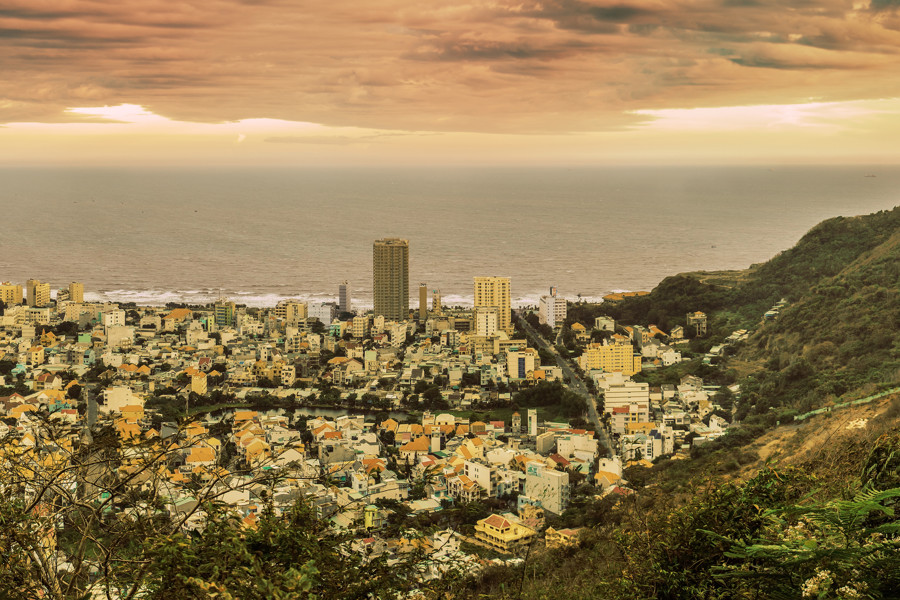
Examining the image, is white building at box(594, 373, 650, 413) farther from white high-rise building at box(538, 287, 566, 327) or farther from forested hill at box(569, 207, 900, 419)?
white high-rise building at box(538, 287, 566, 327)

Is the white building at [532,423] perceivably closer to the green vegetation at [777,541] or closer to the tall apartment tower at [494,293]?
the tall apartment tower at [494,293]

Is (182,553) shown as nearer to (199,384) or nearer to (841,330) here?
(199,384)

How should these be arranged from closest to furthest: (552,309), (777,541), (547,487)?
(777,541) < (547,487) < (552,309)

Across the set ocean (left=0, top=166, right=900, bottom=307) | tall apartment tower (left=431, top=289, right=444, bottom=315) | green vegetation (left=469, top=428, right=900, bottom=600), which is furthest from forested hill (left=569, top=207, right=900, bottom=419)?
green vegetation (left=469, top=428, right=900, bottom=600)

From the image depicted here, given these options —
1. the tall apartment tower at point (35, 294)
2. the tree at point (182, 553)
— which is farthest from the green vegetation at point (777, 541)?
the tall apartment tower at point (35, 294)

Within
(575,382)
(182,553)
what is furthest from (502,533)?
(575,382)

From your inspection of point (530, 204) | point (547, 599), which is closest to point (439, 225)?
point (530, 204)

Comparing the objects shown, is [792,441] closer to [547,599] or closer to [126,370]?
[547,599]
